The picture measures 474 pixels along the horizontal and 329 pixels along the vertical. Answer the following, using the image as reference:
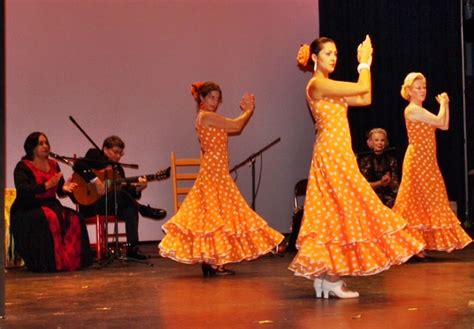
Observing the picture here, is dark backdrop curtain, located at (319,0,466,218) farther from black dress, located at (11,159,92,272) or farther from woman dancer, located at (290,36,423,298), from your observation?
woman dancer, located at (290,36,423,298)

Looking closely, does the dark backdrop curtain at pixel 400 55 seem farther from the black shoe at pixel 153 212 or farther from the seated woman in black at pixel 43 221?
the seated woman in black at pixel 43 221

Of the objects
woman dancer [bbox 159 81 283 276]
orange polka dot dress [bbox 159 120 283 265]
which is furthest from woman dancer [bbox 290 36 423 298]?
orange polka dot dress [bbox 159 120 283 265]

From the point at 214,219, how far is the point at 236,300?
4.79ft

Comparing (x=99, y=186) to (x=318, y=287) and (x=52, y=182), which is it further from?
(x=318, y=287)

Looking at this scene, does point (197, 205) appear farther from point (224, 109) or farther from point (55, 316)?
point (224, 109)

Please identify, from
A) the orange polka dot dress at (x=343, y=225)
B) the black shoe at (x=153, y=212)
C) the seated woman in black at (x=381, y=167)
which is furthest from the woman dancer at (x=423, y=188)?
the orange polka dot dress at (x=343, y=225)

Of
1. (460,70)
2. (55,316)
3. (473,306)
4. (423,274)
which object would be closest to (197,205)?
(423,274)

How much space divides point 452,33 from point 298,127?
1.89 m

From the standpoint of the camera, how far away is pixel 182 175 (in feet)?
30.0

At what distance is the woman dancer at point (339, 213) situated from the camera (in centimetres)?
483

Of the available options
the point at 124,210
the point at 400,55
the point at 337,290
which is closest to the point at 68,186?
the point at 124,210

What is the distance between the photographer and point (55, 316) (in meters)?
4.64

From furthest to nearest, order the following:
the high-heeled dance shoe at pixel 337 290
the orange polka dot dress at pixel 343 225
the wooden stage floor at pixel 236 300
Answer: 1. the high-heeled dance shoe at pixel 337 290
2. the orange polka dot dress at pixel 343 225
3. the wooden stage floor at pixel 236 300

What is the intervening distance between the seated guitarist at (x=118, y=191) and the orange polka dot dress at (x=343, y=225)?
3.21 meters
